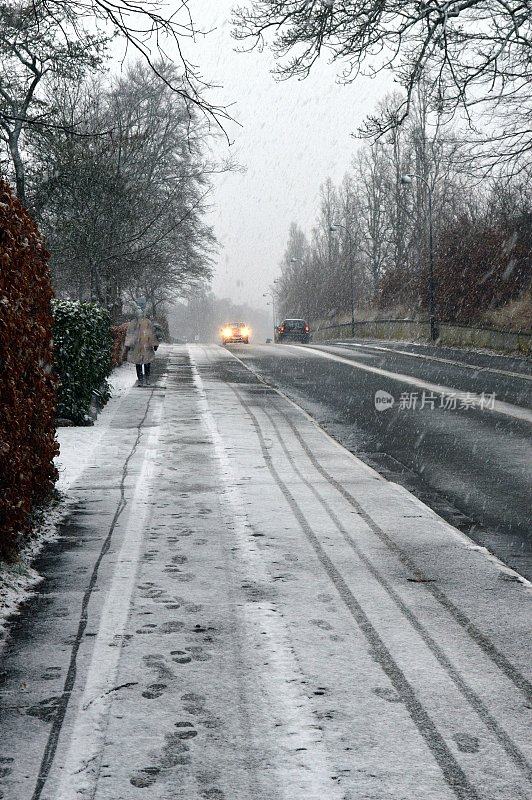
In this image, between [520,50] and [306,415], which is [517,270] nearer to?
[520,50]

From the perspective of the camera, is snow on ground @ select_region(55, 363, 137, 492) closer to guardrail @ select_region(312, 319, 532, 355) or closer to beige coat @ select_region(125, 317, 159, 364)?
beige coat @ select_region(125, 317, 159, 364)

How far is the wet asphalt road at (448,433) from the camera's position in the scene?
718cm

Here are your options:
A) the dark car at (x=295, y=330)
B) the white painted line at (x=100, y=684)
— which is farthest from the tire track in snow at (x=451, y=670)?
the dark car at (x=295, y=330)

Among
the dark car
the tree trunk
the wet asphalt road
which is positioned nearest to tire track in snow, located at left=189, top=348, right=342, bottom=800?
the wet asphalt road

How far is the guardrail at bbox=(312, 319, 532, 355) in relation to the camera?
26491 millimetres

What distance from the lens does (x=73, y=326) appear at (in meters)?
11.1

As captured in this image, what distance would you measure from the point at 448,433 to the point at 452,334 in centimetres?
2264

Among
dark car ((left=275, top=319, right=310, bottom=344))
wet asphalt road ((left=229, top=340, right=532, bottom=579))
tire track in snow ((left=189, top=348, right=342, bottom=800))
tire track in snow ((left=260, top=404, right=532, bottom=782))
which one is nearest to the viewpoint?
tire track in snow ((left=189, top=348, right=342, bottom=800))

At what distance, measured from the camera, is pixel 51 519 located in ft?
20.9

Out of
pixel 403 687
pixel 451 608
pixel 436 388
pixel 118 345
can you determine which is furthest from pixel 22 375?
pixel 118 345

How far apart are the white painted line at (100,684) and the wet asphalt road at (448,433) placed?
2611 millimetres

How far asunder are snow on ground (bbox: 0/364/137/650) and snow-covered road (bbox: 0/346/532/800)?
4.3 inches

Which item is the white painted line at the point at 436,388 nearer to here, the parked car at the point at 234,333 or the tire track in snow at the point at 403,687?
the tire track in snow at the point at 403,687

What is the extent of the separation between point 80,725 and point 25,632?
108 cm
